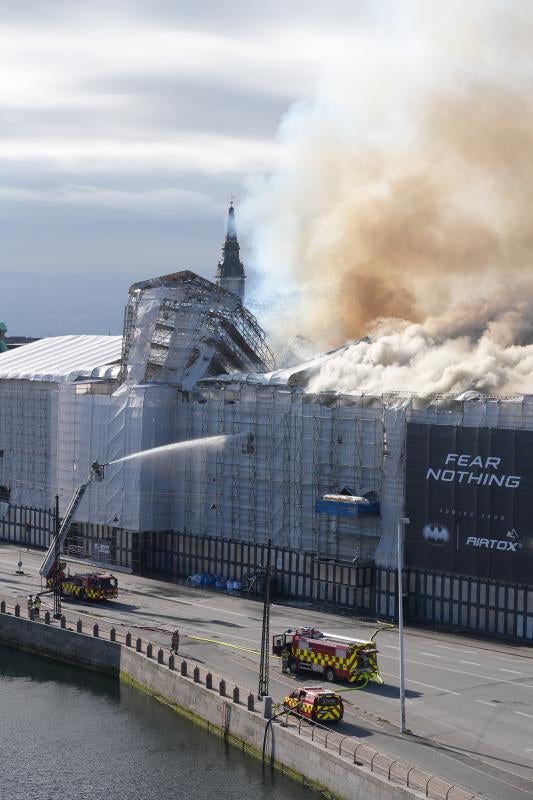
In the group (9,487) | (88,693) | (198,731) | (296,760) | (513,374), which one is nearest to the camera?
(296,760)

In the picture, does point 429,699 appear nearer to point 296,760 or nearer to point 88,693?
point 296,760

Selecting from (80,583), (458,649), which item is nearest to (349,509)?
(458,649)

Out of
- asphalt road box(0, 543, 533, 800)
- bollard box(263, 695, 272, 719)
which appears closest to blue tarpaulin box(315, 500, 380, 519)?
asphalt road box(0, 543, 533, 800)

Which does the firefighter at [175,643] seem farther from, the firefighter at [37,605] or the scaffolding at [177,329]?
the scaffolding at [177,329]

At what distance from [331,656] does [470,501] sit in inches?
811

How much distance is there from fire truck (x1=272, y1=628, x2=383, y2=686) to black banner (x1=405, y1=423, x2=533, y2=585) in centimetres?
1674

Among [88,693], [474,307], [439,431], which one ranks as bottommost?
[88,693]

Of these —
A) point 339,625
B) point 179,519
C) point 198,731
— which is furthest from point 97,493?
point 198,731

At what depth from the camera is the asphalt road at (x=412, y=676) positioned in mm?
63469

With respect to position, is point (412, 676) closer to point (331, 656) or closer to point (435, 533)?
point (331, 656)

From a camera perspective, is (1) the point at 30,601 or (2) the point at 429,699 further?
(1) the point at 30,601

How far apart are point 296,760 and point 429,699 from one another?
41.7 feet

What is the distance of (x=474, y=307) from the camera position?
382 ft

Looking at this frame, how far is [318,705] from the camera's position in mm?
67500
